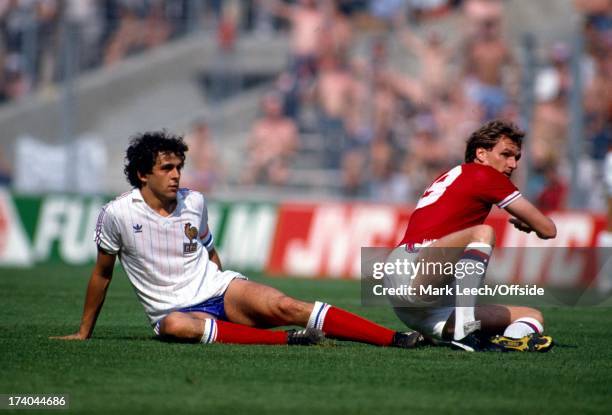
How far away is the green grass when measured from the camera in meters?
5.94

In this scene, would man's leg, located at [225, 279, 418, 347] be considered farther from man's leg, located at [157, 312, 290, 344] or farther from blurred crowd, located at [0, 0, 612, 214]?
blurred crowd, located at [0, 0, 612, 214]

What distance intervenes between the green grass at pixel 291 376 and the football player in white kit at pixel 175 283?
15 cm

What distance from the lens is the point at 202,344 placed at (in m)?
8.04

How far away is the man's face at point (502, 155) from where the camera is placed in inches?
322

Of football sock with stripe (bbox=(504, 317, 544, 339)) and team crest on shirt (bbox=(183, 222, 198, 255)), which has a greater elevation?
team crest on shirt (bbox=(183, 222, 198, 255))

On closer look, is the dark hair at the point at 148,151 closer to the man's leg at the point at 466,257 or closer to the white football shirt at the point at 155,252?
the white football shirt at the point at 155,252

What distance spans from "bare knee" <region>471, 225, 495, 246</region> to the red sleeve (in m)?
0.19

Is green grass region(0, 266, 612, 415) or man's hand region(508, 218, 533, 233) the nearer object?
green grass region(0, 266, 612, 415)

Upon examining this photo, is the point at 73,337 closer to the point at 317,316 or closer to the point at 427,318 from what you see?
the point at 317,316


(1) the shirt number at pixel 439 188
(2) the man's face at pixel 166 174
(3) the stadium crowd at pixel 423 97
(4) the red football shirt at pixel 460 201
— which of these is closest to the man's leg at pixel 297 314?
(4) the red football shirt at pixel 460 201

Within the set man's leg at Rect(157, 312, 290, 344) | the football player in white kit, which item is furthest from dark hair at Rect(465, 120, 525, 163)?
man's leg at Rect(157, 312, 290, 344)

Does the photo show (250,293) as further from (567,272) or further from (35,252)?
(35,252)

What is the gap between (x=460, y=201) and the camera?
806cm

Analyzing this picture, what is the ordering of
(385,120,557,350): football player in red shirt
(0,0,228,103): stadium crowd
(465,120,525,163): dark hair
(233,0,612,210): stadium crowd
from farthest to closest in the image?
(0,0,228,103): stadium crowd
(233,0,612,210): stadium crowd
(465,120,525,163): dark hair
(385,120,557,350): football player in red shirt
